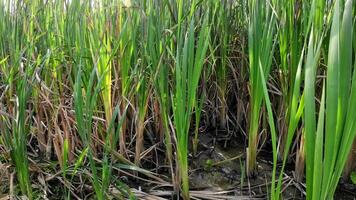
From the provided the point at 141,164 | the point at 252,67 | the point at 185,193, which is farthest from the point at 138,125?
the point at 252,67

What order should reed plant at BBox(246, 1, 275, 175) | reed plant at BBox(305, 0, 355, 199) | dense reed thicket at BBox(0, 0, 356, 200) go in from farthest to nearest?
reed plant at BBox(246, 1, 275, 175), dense reed thicket at BBox(0, 0, 356, 200), reed plant at BBox(305, 0, 355, 199)

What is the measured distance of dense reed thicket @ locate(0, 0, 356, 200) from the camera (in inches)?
33.0

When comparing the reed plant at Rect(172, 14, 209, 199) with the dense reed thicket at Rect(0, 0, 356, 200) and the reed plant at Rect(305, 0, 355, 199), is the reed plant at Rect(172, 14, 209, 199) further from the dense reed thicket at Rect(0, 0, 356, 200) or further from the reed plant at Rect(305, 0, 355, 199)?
the reed plant at Rect(305, 0, 355, 199)

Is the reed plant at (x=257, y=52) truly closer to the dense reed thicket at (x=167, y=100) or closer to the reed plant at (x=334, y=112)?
the dense reed thicket at (x=167, y=100)

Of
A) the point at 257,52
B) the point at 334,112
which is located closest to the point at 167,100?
the point at 257,52


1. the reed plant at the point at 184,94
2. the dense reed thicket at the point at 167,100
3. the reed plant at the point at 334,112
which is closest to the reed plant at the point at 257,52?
the dense reed thicket at the point at 167,100

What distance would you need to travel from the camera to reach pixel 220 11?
1.29 meters

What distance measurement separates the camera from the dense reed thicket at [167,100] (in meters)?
0.84

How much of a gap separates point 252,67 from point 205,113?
1.45ft

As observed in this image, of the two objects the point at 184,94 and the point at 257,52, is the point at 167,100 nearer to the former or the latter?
the point at 184,94

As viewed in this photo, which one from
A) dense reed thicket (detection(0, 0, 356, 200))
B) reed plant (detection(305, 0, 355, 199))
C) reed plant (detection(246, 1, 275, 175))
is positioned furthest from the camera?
reed plant (detection(246, 1, 275, 175))

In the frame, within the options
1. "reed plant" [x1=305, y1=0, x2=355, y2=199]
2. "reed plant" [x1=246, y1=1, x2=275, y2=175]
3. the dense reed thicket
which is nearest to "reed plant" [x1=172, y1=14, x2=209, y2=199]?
the dense reed thicket

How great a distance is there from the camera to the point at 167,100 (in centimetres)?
108

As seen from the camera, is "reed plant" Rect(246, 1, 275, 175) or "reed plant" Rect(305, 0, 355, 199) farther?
"reed plant" Rect(246, 1, 275, 175)
